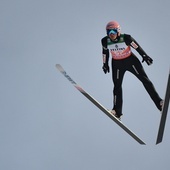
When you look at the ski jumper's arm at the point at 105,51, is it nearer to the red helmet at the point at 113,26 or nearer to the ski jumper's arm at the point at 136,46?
the red helmet at the point at 113,26

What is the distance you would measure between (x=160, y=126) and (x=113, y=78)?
7.92 ft

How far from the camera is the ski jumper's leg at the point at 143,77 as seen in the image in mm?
16359

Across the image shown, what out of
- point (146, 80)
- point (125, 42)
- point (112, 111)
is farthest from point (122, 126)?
point (125, 42)

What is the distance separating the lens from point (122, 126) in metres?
16.6

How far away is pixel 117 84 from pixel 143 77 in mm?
1005

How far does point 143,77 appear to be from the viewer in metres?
16.5

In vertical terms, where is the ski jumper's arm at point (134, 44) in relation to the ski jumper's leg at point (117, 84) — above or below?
above

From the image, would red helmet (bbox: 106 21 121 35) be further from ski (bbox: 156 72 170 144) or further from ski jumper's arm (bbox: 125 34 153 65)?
ski (bbox: 156 72 170 144)

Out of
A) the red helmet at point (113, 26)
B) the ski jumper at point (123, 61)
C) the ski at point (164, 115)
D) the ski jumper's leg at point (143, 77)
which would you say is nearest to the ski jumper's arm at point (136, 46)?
the ski jumper at point (123, 61)

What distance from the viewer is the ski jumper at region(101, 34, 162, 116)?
1588cm

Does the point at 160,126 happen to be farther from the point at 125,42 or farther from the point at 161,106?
the point at 125,42

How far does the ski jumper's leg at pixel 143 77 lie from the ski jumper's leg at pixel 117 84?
388mm

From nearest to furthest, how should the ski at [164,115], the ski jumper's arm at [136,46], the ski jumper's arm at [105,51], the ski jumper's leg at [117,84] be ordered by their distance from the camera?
the ski at [164,115] → the ski jumper's arm at [136,46] → the ski jumper's arm at [105,51] → the ski jumper's leg at [117,84]

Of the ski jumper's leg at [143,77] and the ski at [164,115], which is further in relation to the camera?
the ski jumper's leg at [143,77]
